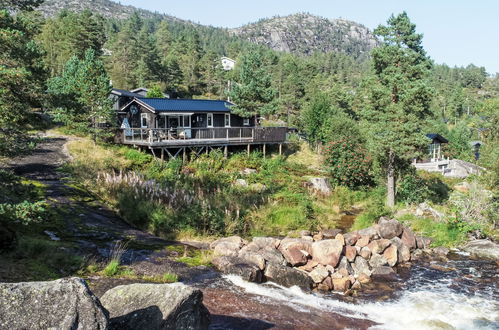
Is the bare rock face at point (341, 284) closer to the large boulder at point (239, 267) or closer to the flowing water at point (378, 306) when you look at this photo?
the flowing water at point (378, 306)

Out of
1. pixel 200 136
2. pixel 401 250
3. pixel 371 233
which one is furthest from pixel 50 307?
pixel 200 136

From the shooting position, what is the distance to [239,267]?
11.9 meters

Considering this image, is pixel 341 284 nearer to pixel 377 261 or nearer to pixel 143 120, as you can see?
pixel 377 261

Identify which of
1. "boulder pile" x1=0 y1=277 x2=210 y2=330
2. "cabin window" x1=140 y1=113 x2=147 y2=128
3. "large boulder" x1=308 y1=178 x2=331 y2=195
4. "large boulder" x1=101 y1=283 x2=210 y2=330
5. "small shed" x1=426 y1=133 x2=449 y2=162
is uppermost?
"cabin window" x1=140 y1=113 x2=147 y2=128

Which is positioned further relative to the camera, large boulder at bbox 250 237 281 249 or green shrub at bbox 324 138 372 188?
green shrub at bbox 324 138 372 188

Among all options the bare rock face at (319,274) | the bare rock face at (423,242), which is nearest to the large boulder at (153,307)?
the bare rock face at (319,274)

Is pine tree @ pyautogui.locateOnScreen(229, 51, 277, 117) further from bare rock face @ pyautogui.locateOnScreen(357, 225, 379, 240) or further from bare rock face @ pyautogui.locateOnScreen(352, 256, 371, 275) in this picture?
bare rock face @ pyautogui.locateOnScreen(352, 256, 371, 275)

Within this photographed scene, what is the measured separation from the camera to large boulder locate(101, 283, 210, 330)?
19.6 feet

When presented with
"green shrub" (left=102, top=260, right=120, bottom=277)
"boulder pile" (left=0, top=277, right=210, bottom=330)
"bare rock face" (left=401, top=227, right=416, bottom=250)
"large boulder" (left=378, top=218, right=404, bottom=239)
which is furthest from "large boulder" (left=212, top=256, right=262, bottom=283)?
"bare rock face" (left=401, top=227, right=416, bottom=250)

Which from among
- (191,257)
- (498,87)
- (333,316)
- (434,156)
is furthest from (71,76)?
(498,87)

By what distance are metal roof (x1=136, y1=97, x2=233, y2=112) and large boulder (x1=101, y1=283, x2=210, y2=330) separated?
84.4 ft

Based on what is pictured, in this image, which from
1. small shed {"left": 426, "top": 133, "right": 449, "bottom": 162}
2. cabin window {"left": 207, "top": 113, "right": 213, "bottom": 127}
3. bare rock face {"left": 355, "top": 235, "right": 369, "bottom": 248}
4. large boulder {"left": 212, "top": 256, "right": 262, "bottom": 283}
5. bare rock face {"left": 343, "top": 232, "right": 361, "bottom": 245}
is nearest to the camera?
large boulder {"left": 212, "top": 256, "right": 262, "bottom": 283}

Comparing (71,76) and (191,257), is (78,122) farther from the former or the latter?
(191,257)

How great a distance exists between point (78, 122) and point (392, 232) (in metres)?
24.8
